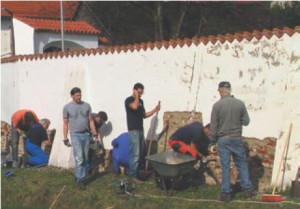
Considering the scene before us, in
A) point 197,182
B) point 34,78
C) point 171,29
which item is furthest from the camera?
point 171,29

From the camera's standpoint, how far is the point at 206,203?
27.3ft

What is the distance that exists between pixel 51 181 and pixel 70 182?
0.48 metres

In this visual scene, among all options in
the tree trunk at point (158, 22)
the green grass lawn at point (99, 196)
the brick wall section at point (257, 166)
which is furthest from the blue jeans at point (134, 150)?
the tree trunk at point (158, 22)

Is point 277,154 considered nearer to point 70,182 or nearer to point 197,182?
point 197,182

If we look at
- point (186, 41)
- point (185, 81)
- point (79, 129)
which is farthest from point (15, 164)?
point (186, 41)

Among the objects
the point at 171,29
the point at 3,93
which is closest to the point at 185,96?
the point at 3,93

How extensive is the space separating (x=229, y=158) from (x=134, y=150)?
2233 millimetres

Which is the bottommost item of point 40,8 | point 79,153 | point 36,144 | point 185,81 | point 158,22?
point 36,144

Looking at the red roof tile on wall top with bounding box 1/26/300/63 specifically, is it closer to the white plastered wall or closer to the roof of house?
the white plastered wall

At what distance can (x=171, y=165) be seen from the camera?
8.73 meters

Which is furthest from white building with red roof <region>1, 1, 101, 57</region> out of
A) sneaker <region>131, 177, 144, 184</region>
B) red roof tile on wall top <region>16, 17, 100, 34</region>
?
sneaker <region>131, 177, 144, 184</region>

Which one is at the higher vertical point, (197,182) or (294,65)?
(294,65)

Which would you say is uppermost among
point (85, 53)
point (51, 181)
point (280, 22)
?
point (280, 22)

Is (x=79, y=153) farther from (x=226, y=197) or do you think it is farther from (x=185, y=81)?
(x=226, y=197)
